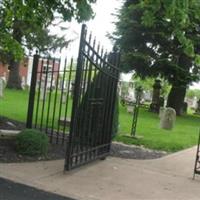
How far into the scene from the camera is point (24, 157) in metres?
9.41

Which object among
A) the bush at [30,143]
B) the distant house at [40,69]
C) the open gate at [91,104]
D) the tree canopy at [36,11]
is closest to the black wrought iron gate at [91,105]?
the open gate at [91,104]

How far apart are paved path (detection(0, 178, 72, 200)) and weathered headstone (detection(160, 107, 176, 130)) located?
10.0 m

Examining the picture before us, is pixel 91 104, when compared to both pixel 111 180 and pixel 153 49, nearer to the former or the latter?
pixel 111 180

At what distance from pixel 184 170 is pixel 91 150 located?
219 cm

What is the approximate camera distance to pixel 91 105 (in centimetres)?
903

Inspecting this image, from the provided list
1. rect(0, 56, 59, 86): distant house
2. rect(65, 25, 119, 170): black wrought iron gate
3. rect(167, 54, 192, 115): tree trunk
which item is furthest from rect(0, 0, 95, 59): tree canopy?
rect(167, 54, 192, 115): tree trunk

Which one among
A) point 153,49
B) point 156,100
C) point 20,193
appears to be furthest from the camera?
point 156,100

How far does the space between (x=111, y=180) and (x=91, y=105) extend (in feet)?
4.75

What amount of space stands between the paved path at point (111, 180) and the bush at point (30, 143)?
1.48 feet

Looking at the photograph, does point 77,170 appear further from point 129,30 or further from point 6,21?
point 129,30

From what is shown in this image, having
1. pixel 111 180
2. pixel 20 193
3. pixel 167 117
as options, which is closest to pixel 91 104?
pixel 111 180

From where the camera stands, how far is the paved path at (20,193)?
6.64 metres

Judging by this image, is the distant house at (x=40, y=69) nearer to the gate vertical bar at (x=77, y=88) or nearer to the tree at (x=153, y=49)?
the gate vertical bar at (x=77, y=88)

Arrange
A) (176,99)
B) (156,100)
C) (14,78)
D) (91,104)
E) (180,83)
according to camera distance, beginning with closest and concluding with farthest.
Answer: (91,104) < (180,83) < (176,99) < (156,100) < (14,78)
